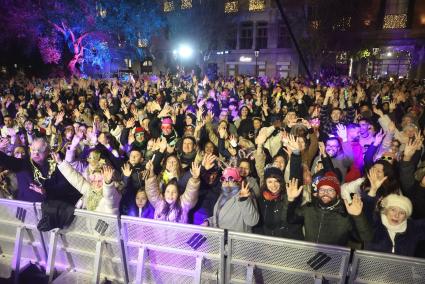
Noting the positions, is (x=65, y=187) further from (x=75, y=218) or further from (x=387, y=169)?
(x=387, y=169)

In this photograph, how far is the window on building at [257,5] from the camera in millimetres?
40094

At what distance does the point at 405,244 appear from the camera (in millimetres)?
3402

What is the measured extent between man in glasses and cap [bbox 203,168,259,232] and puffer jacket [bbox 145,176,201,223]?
304 mm

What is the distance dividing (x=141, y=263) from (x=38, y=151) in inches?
103

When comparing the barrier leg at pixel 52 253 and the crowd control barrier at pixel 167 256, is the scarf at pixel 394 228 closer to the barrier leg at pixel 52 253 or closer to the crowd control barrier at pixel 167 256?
the crowd control barrier at pixel 167 256

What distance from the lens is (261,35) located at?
41531 mm

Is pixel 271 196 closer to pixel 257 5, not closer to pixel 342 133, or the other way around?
pixel 342 133

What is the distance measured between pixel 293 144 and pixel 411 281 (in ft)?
6.97

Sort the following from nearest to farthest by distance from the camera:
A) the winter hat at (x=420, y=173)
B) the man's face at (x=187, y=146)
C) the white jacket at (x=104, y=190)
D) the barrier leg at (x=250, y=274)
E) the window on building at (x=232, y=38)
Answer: the barrier leg at (x=250, y=274) → the white jacket at (x=104, y=190) → the winter hat at (x=420, y=173) → the man's face at (x=187, y=146) → the window on building at (x=232, y=38)

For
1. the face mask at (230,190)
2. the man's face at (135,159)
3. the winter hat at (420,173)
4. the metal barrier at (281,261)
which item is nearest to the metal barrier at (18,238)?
the man's face at (135,159)

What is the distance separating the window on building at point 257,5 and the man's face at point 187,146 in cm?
3852

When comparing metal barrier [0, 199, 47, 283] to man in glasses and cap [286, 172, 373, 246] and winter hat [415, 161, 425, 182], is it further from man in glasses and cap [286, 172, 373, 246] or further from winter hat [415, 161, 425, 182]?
winter hat [415, 161, 425, 182]

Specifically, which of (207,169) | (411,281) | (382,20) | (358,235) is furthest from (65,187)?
(382,20)

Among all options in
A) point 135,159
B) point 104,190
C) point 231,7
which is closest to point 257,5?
point 231,7
